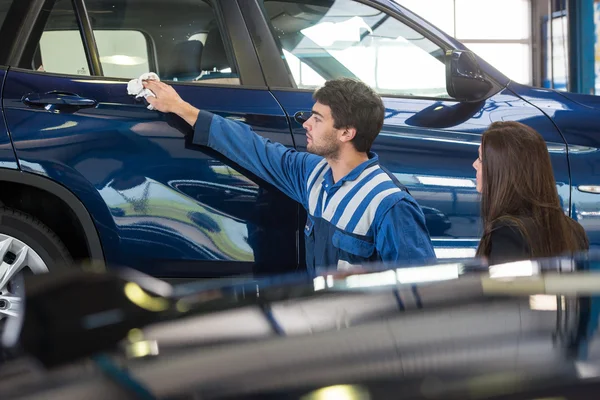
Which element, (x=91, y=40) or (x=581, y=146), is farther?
(x=581, y=146)

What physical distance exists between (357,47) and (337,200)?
0.90 metres

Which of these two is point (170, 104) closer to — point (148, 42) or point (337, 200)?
point (148, 42)

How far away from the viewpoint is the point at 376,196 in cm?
279

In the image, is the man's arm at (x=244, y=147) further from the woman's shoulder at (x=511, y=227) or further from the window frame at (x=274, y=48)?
the woman's shoulder at (x=511, y=227)

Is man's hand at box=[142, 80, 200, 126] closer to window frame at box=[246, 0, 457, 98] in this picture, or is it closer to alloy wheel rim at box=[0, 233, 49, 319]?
window frame at box=[246, 0, 457, 98]

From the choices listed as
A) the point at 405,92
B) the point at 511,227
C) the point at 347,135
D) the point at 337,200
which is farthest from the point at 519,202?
the point at 405,92

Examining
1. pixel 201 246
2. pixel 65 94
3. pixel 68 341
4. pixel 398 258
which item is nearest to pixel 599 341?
pixel 68 341

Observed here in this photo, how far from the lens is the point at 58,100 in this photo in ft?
10.2

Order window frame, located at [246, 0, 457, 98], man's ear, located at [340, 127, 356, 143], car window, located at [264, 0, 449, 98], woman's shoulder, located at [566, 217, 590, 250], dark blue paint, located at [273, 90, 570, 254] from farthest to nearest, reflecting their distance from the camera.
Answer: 1. car window, located at [264, 0, 449, 98]
2. window frame, located at [246, 0, 457, 98]
3. dark blue paint, located at [273, 90, 570, 254]
4. man's ear, located at [340, 127, 356, 143]
5. woman's shoulder, located at [566, 217, 590, 250]

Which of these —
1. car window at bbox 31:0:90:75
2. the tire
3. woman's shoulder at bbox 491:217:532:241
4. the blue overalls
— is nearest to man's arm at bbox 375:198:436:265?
the blue overalls

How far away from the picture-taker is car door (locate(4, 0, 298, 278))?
3104mm

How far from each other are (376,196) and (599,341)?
1.92 m

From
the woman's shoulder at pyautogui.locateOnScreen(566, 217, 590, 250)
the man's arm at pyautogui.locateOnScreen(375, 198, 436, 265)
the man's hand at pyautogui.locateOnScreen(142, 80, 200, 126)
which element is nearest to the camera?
the woman's shoulder at pyautogui.locateOnScreen(566, 217, 590, 250)

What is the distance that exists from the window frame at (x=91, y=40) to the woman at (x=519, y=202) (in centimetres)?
109
